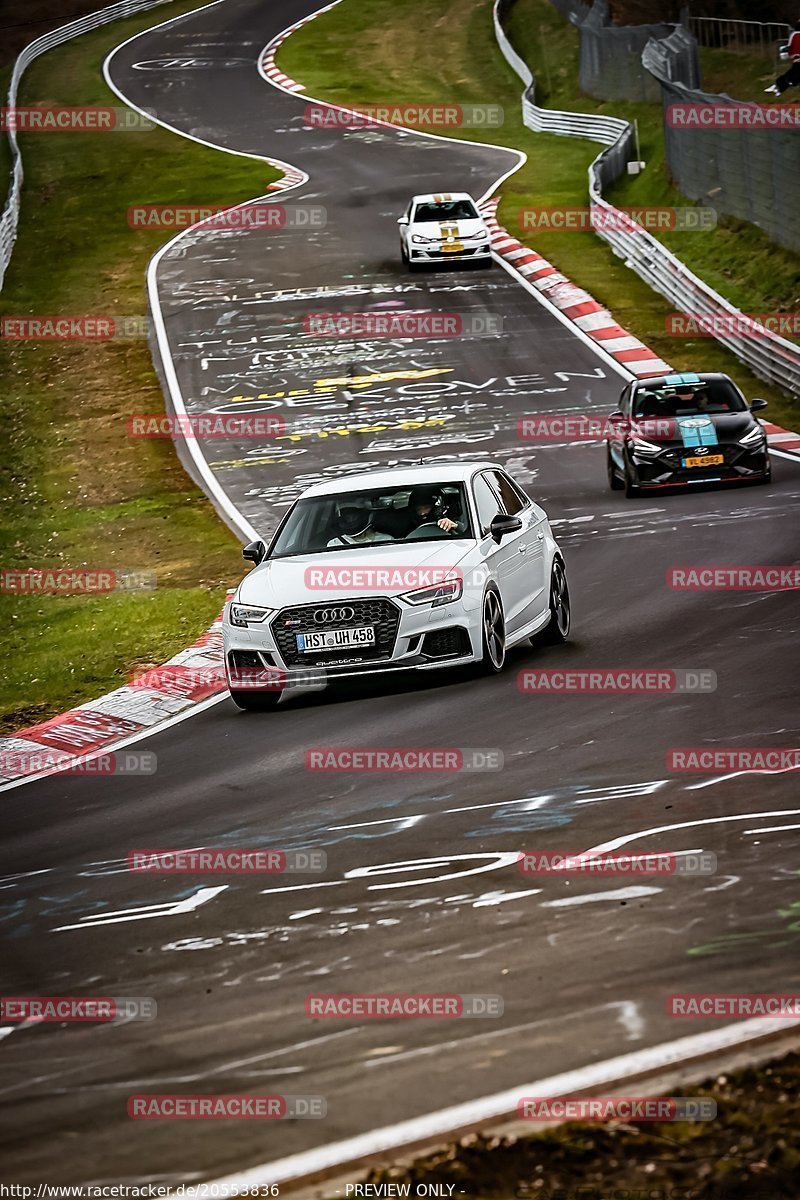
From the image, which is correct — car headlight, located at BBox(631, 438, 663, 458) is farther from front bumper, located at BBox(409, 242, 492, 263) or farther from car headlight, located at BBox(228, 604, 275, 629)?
front bumper, located at BBox(409, 242, 492, 263)

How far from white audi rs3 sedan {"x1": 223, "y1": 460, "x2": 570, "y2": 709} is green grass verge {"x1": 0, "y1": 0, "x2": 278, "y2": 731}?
2.34 metres

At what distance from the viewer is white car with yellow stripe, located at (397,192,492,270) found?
125 ft

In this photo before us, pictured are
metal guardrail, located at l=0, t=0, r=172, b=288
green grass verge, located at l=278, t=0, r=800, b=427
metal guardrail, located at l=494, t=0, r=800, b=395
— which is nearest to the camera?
metal guardrail, located at l=494, t=0, r=800, b=395

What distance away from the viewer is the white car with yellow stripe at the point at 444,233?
125ft

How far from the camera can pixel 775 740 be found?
33.4 feet

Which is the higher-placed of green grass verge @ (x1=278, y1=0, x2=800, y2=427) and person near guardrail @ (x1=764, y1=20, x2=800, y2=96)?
person near guardrail @ (x1=764, y1=20, x2=800, y2=96)

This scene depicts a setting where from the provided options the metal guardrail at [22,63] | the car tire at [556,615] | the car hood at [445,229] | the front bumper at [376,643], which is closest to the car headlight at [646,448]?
the car tire at [556,615]

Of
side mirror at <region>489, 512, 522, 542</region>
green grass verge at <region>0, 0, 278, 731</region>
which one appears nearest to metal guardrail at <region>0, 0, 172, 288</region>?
green grass verge at <region>0, 0, 278, 731</region>

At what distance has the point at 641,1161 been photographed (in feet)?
16.0

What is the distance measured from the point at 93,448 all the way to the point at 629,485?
383 inches

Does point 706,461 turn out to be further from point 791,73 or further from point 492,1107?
point 791,73

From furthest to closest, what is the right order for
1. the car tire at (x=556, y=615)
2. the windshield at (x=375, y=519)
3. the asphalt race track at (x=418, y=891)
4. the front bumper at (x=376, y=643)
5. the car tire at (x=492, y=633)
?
1. the car tire at (x=556, y=615)
2. the windshield at (x=375, y=519)
3. the car tire at (x=492, y=633)
4. the front bumper at (x=376, y=643)
5. the asphalt race track at (x=418, y=891)

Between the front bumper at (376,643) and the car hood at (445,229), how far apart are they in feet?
86.2

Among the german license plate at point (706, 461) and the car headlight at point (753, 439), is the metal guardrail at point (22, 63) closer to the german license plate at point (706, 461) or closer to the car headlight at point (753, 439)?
the german license plate at point (706, 461)
